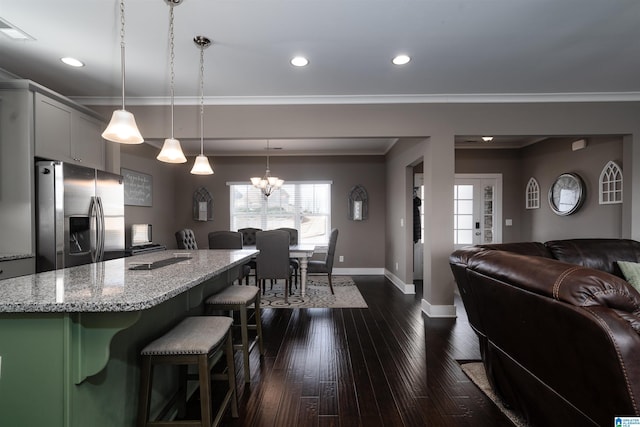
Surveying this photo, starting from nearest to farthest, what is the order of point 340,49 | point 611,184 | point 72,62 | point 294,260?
1. point 340,49
2. point 72,62
3. point 611,184
4. point 294,260

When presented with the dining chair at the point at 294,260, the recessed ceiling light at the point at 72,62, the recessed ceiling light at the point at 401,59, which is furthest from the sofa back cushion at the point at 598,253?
the recessed ceiling light at the point at 72,62

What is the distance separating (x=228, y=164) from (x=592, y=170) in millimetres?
6179

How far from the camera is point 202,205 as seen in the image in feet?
20.9

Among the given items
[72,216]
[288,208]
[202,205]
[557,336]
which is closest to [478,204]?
[288,208]

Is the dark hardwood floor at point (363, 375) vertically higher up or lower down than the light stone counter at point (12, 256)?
lower down

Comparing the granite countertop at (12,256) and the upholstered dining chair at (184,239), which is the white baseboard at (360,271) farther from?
the granite countertop at (12,256)

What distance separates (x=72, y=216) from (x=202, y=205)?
362cm

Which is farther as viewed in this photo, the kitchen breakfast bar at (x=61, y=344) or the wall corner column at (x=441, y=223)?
the wall corner column at (x=441, y=223)

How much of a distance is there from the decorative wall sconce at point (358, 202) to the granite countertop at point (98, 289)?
4.82m

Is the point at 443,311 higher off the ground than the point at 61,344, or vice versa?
the point at 61,344

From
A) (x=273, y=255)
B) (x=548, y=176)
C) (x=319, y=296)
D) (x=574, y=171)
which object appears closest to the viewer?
(x=273, y=255)

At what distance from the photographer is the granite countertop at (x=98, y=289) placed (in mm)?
1005

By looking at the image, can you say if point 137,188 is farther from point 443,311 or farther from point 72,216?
point 443,311

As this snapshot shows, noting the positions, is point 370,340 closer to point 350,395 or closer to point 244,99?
point 350,395
